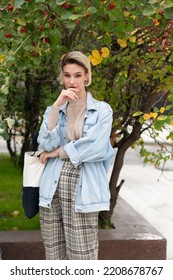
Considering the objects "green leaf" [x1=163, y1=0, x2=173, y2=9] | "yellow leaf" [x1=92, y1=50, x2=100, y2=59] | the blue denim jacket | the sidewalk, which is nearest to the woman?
the blue denim jacket

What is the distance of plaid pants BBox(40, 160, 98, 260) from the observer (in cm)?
354

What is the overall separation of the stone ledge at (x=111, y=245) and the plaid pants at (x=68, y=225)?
54.5 inches

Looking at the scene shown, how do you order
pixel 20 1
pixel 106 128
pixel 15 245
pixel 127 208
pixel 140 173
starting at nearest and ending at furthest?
pixel 20 1
pixel 106 128
pixel 15 245
pixel 127 208
pixel 140 173

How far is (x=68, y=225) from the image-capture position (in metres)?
3.62

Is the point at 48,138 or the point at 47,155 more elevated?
the point at 48,138

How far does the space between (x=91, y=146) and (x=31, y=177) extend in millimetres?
508

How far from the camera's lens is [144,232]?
568 centimetres

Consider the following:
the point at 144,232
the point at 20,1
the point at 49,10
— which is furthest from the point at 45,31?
the point at 144,232

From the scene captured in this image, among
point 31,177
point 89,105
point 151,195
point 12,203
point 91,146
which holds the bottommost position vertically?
point 151,195

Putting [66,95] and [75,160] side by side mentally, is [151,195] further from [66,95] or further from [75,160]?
[66,95]

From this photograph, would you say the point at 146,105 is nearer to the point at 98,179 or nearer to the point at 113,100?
the point at 113,100

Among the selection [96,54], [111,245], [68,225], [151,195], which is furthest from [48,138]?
[151,195]

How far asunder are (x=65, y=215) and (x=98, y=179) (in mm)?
316

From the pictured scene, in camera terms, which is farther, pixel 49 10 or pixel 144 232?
pixel 144 232
